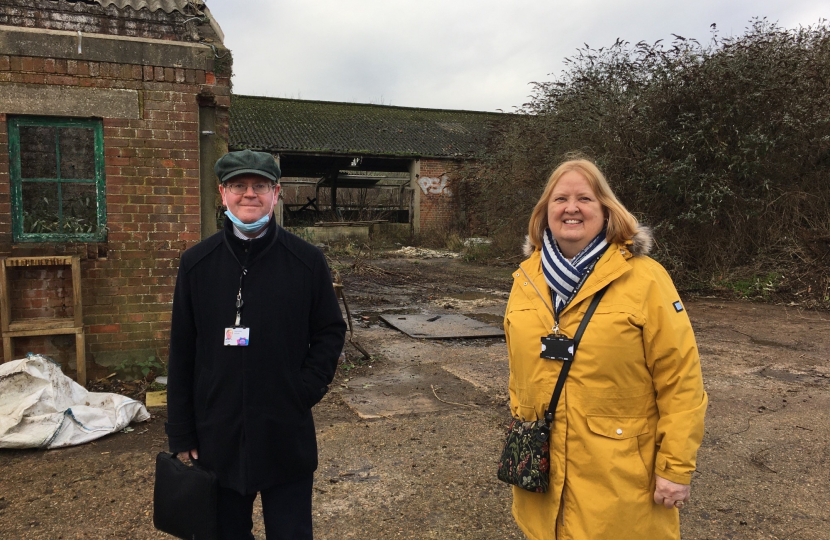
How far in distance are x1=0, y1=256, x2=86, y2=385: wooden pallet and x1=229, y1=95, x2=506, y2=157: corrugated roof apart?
18.2 metres

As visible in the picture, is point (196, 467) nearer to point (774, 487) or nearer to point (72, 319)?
point (774, 487)

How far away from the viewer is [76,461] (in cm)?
386

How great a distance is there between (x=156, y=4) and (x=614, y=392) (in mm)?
5585

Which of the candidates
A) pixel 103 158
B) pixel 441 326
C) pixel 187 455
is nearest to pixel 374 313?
pixel 441 326

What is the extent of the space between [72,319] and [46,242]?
28.7 inches

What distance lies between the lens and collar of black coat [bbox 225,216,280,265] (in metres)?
2.16

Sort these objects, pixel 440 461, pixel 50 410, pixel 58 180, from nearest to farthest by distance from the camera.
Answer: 1. pixel 440 461
2. pixel 50 410
3. pixel 58 180

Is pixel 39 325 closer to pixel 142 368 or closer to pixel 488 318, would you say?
pixel 142 368

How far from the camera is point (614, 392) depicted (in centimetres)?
188

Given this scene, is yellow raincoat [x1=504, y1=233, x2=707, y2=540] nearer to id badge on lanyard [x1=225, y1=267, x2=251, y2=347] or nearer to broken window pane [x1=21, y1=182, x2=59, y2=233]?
id badge on lanyard [x1=225, y1=267, x2=251, y2=347]

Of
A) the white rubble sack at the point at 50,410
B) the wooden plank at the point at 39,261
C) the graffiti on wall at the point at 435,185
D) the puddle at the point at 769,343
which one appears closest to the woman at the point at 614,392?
the white rubble sack at the point at 50,410

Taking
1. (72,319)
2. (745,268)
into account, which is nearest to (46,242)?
(72,319)

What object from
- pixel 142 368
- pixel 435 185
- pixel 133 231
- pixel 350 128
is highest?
pixel 350 128

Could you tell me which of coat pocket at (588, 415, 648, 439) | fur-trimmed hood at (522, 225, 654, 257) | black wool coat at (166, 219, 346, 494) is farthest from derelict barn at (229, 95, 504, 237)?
coat pocket at (588, 415, 648, 439)
